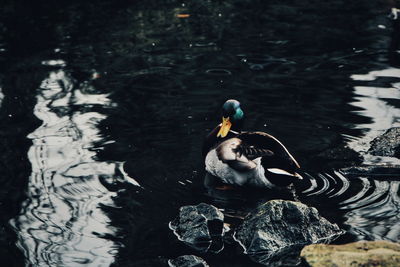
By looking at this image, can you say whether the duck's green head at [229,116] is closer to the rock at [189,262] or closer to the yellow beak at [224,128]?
the yellow beak at [224,128]

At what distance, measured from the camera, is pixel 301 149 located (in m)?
6.85

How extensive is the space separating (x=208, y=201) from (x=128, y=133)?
1.84m

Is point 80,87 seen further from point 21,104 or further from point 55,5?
point 55,5

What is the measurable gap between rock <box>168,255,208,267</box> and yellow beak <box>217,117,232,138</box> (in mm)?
2244

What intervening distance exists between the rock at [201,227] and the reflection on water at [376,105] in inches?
78.2

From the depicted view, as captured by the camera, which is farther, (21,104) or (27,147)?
(21,104)

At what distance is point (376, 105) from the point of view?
7855mm

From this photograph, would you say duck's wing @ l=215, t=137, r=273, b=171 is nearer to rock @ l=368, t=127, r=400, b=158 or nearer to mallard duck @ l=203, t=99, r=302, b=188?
mallard duck @ l=203, t=99, r=302, b=188

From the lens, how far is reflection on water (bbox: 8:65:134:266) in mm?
5191

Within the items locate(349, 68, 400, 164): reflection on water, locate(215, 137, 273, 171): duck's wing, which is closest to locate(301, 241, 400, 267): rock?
locate(215, 137, 273, 171): duck's wing

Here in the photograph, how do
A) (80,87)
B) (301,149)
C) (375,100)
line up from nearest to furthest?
1. (301,149)
2. (375,100)
3. (80,87)

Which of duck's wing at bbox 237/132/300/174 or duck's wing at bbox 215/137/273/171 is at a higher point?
duck's wing at bbox 237/132/300/174

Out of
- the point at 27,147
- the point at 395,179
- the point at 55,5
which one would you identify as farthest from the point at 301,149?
the point at 55,5

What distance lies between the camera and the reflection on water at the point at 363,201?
5.23 meters
